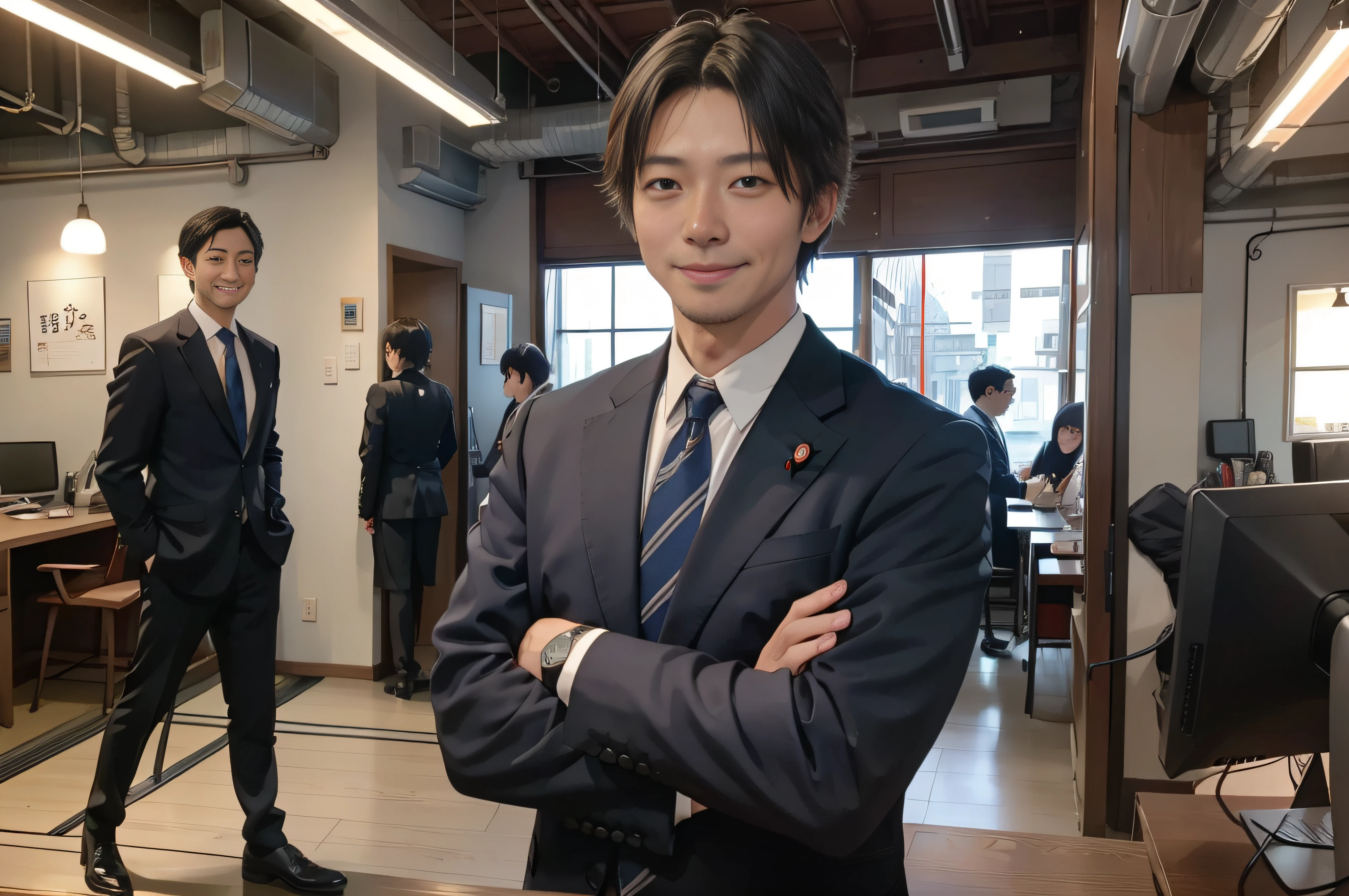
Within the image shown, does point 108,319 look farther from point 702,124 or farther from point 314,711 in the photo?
point 702,124

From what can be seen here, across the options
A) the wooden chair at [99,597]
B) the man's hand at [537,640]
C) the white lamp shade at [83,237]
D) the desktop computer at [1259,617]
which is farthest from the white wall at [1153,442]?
the white lamp shade at [83,237]

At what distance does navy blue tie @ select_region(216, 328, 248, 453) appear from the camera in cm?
269

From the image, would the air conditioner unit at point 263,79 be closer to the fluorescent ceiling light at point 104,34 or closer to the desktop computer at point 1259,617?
the fluorescent ceiling light at point 104,34

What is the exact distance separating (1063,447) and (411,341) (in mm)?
4062

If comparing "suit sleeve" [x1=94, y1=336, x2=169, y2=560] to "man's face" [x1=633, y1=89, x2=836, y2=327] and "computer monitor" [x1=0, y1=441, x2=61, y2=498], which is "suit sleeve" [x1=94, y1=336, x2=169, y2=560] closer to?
"man's face" [x1=633, y1=89, x2=836, y2=327]

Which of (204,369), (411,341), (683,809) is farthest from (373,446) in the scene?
(683,809)

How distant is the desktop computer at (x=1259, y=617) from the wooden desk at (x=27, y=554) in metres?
4.51

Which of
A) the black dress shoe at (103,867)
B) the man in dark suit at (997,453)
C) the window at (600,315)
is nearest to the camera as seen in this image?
the black dress shoe at (103,867)

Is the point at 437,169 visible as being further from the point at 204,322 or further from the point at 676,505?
the point at 676,505

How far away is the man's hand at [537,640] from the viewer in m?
0.98

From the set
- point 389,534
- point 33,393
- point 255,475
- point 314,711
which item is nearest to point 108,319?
point 33,393

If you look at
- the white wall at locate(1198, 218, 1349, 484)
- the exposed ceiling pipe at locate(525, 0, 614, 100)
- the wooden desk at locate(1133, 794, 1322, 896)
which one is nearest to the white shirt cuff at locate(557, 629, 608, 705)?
the wooden desk at locate(1133, 794, 1322, 896)

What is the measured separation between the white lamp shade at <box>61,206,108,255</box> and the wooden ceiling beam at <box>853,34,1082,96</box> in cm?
436

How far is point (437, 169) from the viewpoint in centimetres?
502
